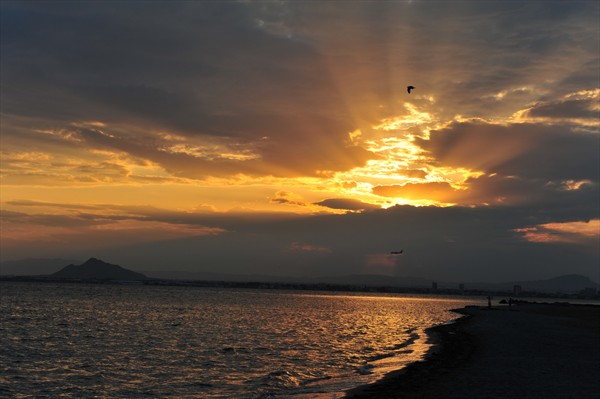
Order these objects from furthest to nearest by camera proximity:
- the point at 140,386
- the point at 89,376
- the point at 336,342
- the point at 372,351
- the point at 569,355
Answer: the point at 336,342
the point at 372,351
the point at 569,355
the point at 89,376
the point at 140,386

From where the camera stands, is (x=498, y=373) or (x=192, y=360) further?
(x=192, y=360)

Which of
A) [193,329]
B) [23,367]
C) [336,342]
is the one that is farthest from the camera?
[193,329]

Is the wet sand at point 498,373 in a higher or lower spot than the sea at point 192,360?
higher

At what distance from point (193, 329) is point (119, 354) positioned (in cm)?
2429

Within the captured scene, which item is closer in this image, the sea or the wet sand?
the wet sand

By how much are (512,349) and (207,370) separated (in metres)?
25.7

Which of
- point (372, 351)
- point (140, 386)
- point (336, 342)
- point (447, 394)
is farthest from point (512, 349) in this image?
point (140, 386)

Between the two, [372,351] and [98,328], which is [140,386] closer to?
[372,351]

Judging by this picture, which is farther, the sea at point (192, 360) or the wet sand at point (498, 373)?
the sea at point (192, 360)

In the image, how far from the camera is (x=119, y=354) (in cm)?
4528

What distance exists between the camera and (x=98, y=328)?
6844 cm

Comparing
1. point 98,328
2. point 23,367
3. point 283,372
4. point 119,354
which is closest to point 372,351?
point 283,372

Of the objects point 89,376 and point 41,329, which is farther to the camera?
point 41,329

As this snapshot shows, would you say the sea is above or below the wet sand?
below
